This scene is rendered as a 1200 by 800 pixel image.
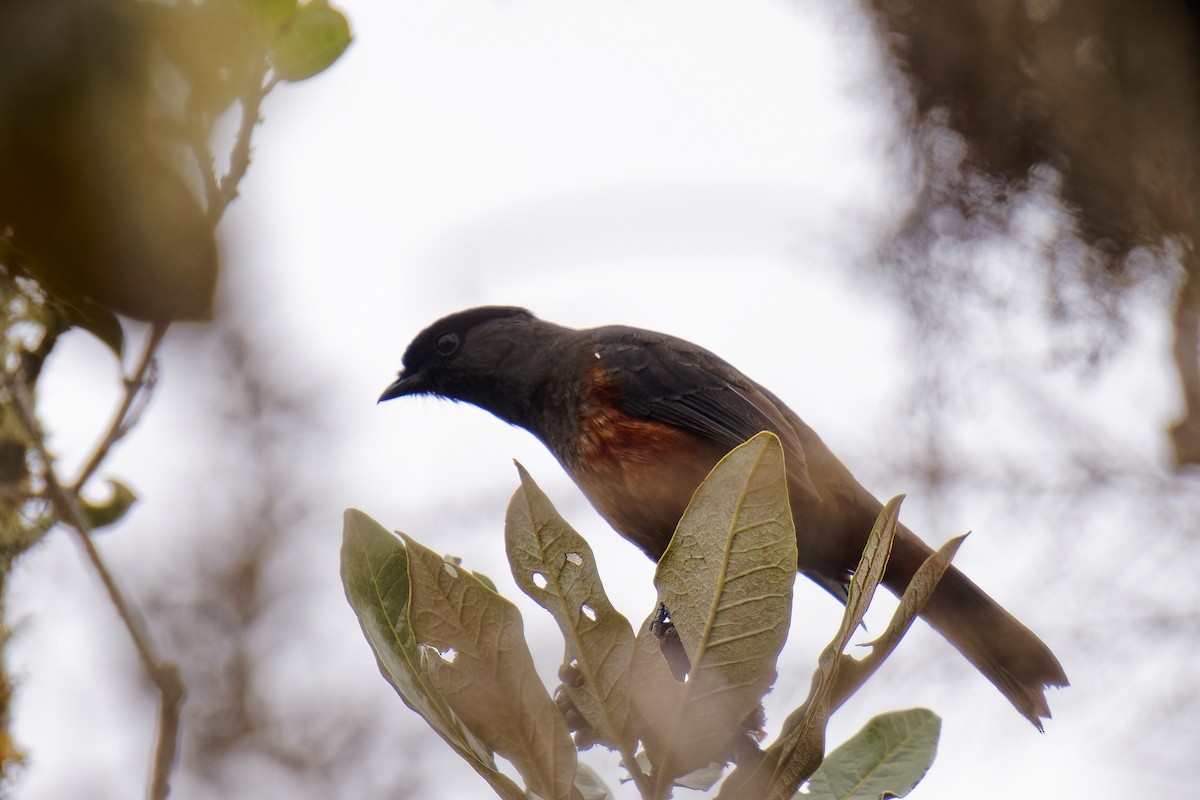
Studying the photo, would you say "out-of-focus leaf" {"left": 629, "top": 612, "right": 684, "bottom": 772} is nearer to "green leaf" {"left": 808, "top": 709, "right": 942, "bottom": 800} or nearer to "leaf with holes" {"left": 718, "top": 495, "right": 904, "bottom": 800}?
"leaf with holes" {"left": 718, "top": 495, "right": 904, "bottom": 800}

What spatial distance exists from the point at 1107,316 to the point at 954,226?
664 millimetres

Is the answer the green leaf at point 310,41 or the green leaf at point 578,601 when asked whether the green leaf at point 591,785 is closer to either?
the green leaf at point 578,601

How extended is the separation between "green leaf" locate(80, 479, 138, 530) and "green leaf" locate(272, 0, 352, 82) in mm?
632

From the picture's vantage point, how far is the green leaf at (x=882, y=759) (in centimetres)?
150

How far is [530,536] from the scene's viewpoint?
141 centimetres

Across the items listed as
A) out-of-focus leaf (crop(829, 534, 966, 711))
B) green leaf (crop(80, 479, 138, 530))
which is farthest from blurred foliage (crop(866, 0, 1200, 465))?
green leaf (crop(80, 479, 138, 530))

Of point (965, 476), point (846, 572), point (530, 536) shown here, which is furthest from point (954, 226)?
point (530, 536)

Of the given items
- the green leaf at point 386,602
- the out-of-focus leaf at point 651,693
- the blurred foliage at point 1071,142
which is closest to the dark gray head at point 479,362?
the blurred foliage at point 1071,142

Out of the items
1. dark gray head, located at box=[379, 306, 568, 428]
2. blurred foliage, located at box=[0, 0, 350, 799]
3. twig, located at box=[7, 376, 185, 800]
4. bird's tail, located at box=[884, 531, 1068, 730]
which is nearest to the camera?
twig, located at box=[7, 376, 185, 800]

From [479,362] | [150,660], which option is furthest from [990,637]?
[150,660]

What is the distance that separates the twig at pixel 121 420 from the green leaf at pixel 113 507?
0.31 metres

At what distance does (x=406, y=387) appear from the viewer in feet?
12.7

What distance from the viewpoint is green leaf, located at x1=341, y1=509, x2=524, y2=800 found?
1.44m

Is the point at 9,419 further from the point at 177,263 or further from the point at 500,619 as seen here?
the point at 500,619
